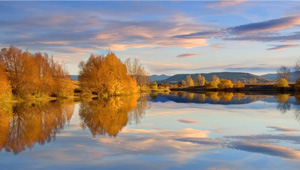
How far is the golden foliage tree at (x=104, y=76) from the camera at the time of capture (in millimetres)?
49022

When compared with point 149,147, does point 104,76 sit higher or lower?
higher

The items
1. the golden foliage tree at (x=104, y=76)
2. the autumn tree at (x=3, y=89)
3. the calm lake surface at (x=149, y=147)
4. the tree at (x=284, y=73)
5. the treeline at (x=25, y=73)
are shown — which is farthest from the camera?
the tree at (x=284, y=73)

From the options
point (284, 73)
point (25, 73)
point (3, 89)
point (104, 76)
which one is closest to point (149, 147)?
point (3, 89)

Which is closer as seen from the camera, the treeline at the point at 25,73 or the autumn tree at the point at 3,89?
the autumn tree at the point at 3,89

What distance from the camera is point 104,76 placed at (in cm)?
4891

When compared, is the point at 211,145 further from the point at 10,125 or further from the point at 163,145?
the point at 10,125

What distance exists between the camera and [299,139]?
36.6 ft

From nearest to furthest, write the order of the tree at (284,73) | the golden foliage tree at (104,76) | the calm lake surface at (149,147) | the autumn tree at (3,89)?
the calm lake surface at (149,147)
the autumn tree at (3,89)
the golden foliage tree at (104,76)
the tree at (284,73)

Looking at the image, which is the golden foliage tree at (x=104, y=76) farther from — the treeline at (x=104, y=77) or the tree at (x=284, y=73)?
the tree at (x=284, y=73)

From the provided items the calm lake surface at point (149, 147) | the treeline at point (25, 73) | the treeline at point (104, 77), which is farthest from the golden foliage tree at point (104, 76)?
the calm lake surface at point (149, 147)

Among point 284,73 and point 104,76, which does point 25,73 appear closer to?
point 104,76

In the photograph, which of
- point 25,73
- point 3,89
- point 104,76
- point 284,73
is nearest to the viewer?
point 3,89

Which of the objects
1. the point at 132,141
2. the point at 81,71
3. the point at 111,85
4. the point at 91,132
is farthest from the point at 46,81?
the point at 132,141

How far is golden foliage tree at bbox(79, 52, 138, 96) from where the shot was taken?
49022mm
